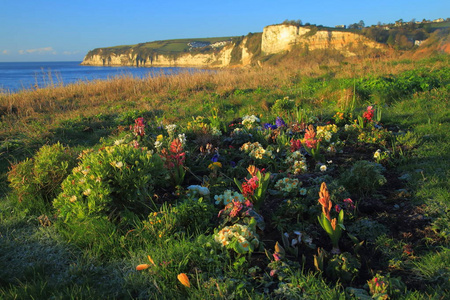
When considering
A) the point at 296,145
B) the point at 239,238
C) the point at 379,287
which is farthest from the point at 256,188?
the point at 296,145

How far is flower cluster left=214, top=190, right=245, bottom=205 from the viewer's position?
295cm

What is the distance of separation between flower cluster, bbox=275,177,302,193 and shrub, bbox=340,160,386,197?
55 centimetres

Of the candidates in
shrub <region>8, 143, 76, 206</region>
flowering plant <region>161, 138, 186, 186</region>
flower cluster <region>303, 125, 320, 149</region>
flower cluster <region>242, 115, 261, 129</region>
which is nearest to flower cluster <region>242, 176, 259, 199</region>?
flowering plant <region>161, 138, 186, 186</region>

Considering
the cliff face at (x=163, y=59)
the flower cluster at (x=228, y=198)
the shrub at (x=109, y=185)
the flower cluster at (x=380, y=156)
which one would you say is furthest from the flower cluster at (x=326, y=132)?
the cliff face at (x=163, y=59)

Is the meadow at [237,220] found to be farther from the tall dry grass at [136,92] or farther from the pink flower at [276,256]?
the tall dry grass at [136,92]

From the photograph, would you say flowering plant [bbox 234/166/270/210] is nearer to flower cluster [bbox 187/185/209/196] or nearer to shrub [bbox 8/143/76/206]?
flower cluster [bbox 187/185/209/196]

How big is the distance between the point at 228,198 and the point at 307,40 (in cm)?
6488

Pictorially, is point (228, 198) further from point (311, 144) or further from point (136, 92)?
point (136, 92)

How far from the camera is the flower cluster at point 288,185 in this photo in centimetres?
317

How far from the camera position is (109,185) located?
9.30 ft

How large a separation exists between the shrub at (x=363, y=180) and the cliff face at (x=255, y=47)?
45897 mm

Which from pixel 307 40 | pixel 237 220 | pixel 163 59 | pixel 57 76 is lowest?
pixel 237 220

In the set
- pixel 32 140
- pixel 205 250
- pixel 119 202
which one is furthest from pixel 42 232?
pixel 32 140

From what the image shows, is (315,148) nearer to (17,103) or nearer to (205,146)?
(205,146)
